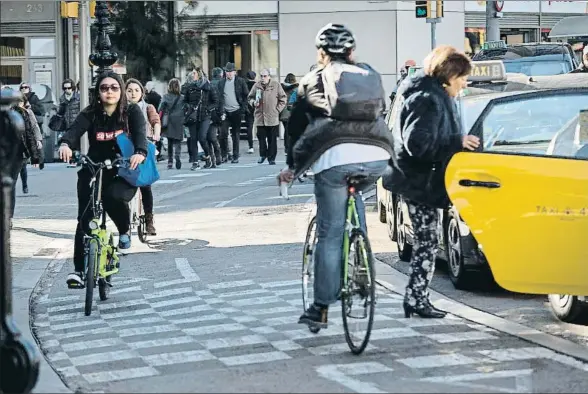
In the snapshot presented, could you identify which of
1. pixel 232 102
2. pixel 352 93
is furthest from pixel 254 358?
pixel 232 102

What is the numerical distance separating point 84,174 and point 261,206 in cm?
793

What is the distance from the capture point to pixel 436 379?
7762 millimetres

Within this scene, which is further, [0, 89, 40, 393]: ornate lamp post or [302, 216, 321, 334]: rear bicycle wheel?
[302, 216, 321, 334]: rear bicycle wheel

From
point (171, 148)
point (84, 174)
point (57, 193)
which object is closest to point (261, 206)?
point (57, 193)

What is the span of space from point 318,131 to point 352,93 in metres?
0.30

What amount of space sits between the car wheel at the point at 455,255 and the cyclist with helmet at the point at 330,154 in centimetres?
258

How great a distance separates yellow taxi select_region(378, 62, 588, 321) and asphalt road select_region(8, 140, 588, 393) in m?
0.50

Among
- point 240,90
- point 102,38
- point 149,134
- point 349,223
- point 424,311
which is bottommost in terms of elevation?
point 424,311

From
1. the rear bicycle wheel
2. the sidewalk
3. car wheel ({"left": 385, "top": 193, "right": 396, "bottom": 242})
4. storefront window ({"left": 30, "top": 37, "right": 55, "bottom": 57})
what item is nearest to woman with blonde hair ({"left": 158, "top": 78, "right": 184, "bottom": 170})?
the sidewalk

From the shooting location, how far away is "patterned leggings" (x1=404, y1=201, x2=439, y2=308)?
978cm

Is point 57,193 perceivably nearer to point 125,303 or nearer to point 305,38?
point 125,303

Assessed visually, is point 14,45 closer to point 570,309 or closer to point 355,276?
point 570,309

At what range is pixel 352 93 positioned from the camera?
28.3 feet

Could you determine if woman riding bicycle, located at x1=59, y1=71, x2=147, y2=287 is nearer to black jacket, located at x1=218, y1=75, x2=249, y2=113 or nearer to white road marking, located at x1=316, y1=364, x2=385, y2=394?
white road marking, located at x1=316, y1=364, x2=385, y2=394
